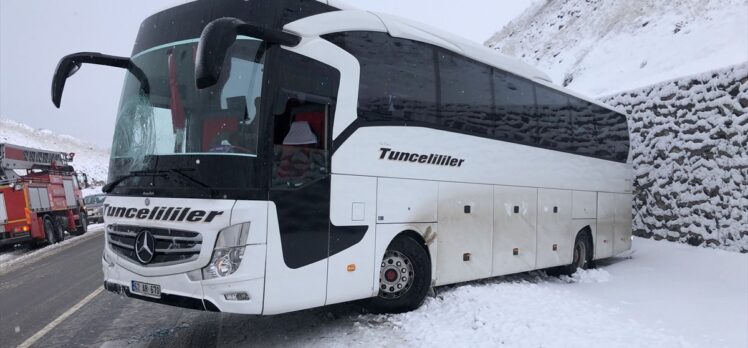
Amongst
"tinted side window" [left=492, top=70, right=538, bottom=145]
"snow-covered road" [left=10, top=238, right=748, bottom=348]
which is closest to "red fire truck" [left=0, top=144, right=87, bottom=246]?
"snow-covered road" [left=10, top=238, right=748, bottom=348]

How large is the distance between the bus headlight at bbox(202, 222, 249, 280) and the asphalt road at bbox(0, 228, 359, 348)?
1255 mm

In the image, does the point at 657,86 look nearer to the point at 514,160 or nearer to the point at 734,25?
the point at 734,25

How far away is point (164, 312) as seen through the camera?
6.80m

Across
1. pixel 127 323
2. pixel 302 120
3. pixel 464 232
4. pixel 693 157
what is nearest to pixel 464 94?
pixel 464 232

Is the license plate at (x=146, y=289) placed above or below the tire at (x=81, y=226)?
above

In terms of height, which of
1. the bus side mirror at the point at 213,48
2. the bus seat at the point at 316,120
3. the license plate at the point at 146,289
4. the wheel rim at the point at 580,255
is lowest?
the wheel rim at the point at 580,255

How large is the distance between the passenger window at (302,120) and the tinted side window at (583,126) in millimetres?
6633

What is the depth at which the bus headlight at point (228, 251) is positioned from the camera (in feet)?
14.1

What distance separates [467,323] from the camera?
5766 millimetres

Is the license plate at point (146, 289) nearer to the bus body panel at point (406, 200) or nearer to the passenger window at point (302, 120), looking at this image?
the passenger window at point (302, 120)

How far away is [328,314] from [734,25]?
16.4 metres

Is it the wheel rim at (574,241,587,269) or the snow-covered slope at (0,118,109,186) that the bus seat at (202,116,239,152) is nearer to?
the wheel rim at (574,241,587,269)

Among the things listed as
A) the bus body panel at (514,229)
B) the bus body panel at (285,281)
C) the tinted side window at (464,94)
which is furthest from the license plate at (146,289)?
the bus body panel at (514,229)

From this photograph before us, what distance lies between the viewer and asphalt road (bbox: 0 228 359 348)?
5.43 m
